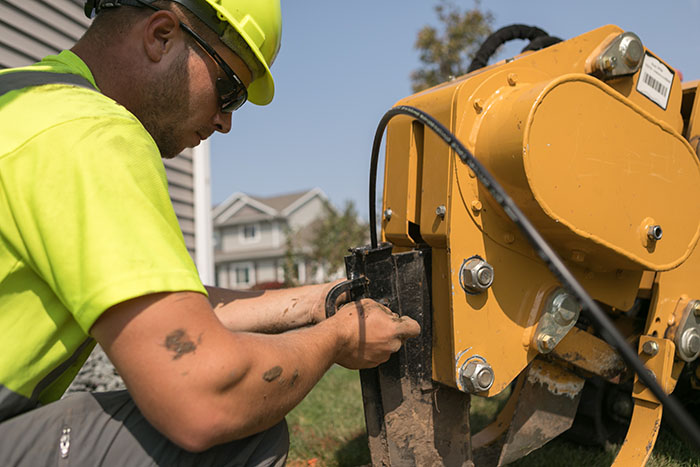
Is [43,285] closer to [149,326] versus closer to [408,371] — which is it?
[149,326]

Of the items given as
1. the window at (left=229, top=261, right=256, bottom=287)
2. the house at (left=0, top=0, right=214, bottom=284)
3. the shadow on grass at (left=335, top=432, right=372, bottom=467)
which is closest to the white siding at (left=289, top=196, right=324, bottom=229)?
the window at (left=229, top=261, right=256, bottom=287)

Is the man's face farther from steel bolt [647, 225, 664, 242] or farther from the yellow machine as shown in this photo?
steel bolt [647, 225, 664, 242]

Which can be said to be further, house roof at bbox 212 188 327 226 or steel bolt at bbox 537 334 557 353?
house roof at bbox 212 188 327 226

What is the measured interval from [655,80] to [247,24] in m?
1.72

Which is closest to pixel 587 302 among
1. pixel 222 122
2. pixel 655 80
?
pixel 222 122

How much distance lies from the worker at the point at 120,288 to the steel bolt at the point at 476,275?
45cm

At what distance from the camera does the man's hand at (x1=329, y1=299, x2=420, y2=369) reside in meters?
1.87

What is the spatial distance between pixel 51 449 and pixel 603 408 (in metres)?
2.83

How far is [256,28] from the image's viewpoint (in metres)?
2.00

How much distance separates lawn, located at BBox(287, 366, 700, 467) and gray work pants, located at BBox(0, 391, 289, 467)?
166 centimetres

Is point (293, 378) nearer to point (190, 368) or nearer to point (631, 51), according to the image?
point (190, 368)

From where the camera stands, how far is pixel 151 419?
4.15 ft

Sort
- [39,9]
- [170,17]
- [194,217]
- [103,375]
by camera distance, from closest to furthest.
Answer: [170,17]
[103,375]
[39,9]
[194,217]

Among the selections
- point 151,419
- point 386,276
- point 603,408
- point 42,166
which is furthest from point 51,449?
point 603,408
